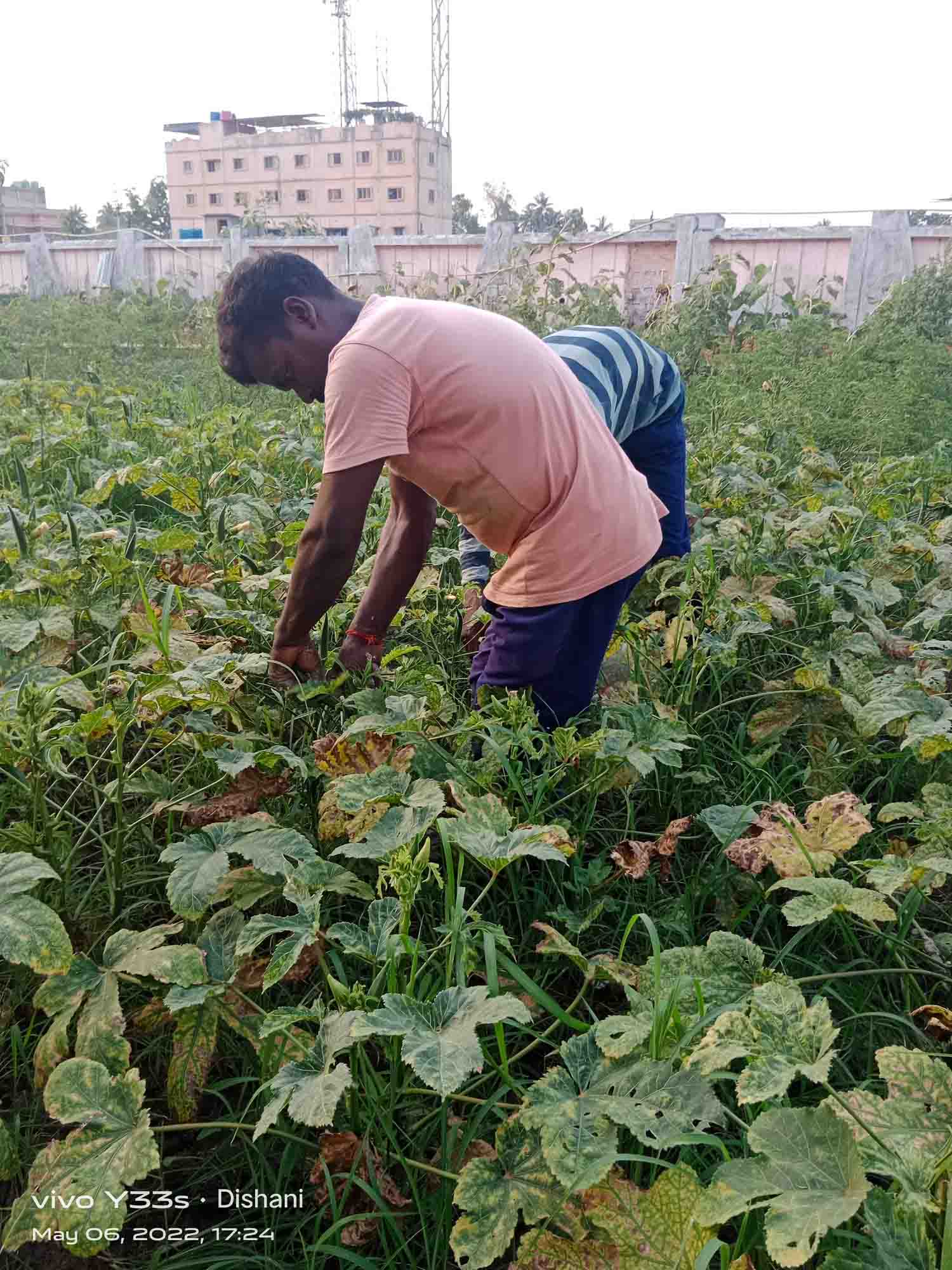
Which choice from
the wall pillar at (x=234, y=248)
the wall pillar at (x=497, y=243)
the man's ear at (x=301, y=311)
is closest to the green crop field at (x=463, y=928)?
the man's ear at (x=301, y=311)

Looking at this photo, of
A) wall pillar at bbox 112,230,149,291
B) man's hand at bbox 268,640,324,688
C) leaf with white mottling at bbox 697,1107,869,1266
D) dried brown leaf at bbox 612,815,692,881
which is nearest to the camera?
leaf with white mottling at bbox 697,1107,869,1266

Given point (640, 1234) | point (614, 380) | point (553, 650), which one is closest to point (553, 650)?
point (553, 650)

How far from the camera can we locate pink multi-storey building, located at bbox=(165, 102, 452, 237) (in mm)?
58031

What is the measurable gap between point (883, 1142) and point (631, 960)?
0.74 m

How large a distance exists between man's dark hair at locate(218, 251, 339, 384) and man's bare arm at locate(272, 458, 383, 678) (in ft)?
1.30

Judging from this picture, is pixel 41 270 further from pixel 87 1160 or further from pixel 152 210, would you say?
pixel 152 210

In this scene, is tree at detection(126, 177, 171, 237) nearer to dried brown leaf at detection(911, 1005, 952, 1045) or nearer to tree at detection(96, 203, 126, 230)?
tree at detection(96, 203, 126, 230)

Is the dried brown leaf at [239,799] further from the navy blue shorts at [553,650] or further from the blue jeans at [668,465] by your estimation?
the blue jeans at [668,465]

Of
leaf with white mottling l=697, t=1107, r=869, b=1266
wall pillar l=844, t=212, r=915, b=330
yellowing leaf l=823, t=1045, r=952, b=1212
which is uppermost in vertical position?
wall pillar l=844, t=212, r=915, b=330

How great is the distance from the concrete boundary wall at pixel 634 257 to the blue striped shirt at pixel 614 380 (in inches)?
238

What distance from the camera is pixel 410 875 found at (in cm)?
133

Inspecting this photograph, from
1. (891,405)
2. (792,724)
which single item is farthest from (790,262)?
(792,724)

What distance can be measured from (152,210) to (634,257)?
62.3m

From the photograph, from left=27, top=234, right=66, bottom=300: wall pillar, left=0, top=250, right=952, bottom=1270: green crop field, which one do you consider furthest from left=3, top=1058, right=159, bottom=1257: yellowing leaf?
left=27, top=234, right=66, bottom=300: wall pillar
